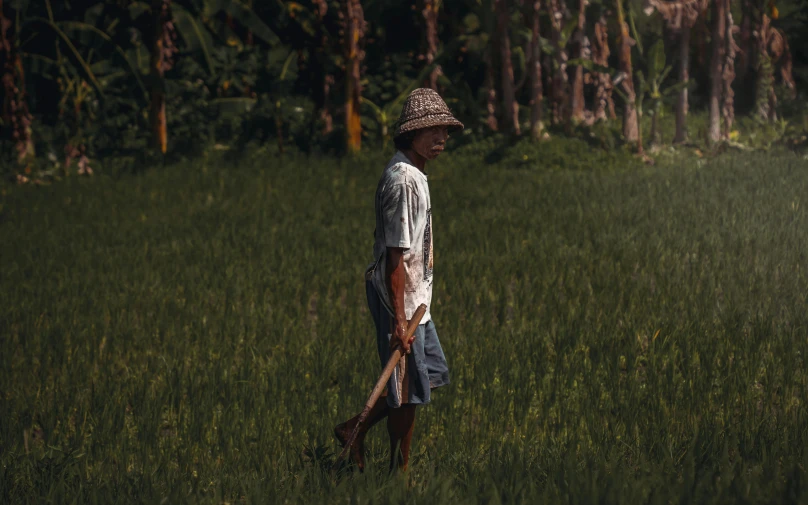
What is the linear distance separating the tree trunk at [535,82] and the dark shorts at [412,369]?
1173 centimetres

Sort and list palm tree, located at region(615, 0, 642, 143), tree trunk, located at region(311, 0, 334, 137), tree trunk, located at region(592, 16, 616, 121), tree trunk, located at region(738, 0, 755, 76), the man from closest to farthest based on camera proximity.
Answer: the man → palm tree, located at region(615, 0, 642, 143) → tree trunk, located at region(311, 0, 334, 137) → tree trunk, located at region(592, 16, 616, 121) → tree trunk, located at region(738, 0, 755, 76)

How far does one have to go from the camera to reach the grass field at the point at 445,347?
367 cm

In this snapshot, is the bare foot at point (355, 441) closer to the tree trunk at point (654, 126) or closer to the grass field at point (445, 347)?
the grass field at point (445, 347)

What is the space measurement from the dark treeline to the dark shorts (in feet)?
38.0

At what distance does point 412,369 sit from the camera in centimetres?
369

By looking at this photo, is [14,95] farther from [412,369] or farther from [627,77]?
[412,369]

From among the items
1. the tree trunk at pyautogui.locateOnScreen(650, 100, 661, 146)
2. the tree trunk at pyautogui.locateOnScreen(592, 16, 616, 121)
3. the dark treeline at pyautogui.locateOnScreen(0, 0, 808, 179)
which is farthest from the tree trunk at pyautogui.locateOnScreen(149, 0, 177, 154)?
the tree trunk at pyautogui.locateOnScreen(650, 100, 661, 146)

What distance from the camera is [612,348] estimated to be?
5.68 metres

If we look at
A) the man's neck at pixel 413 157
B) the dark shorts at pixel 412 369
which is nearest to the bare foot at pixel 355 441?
the dark shorts at pixel 412 369

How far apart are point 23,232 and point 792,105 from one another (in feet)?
49.5

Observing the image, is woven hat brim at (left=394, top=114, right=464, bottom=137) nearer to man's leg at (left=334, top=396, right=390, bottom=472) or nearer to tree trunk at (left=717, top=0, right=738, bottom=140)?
man's leg at (left=334, top=396, right=390, bottom=472)

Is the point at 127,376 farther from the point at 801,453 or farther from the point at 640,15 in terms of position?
the point at 640,15

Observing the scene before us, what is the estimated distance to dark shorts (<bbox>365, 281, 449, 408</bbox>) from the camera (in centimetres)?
367

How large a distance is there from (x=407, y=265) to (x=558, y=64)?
12.8 meters
